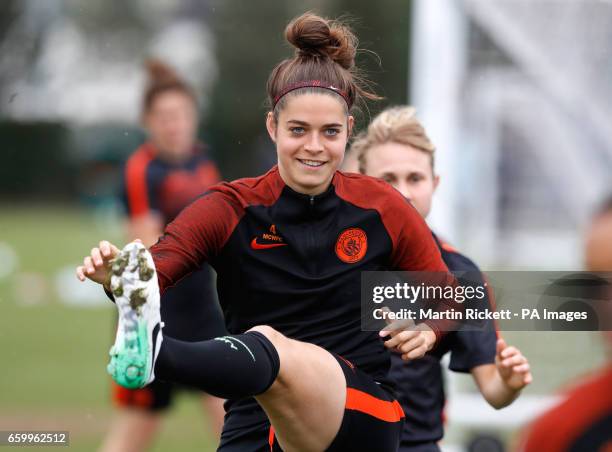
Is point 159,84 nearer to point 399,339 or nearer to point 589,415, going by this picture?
point 399,339

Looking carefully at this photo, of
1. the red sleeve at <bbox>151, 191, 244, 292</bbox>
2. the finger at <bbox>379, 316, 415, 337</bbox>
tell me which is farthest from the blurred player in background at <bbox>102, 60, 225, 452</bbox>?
the finger at <bbox>379, 316, 415, 337</bbox>

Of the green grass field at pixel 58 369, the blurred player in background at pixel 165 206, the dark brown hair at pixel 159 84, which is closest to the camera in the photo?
the blurred player in background at pixel 165 206

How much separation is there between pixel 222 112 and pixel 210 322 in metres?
23.7

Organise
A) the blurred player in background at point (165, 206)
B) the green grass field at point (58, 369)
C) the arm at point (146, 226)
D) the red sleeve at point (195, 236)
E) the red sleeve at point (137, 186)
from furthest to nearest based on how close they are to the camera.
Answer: the green grass field at point (58, 369)
the red sleeve at point (137, 186)
the arm at point (146, 226)
the blurred player in background at point (165, 206)
the red sleeve at point (195, 236)

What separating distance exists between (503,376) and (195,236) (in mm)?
1092

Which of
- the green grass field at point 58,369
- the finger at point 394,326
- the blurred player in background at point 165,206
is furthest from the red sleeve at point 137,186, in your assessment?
the finger at point 394,326

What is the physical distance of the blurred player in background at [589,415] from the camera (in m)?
1.98

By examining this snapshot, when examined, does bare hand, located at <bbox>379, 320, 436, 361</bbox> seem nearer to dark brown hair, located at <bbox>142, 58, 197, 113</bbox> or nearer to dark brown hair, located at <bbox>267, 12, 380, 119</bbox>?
dark brown hair, located at <bbox>267, 12, 380, 119</bbox>

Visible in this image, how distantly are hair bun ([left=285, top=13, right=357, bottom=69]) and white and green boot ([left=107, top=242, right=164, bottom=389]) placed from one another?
1.00 m

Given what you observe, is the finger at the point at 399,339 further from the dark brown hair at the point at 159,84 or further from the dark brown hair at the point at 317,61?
the dark brown hair at the point at 159,84

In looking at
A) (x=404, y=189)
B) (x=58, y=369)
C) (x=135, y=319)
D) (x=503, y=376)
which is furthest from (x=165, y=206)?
(x=58, y=369)

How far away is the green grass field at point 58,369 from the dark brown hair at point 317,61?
142 inches

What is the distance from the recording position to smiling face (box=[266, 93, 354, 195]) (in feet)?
10.8

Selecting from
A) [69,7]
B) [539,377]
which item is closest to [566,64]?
[539,377]
